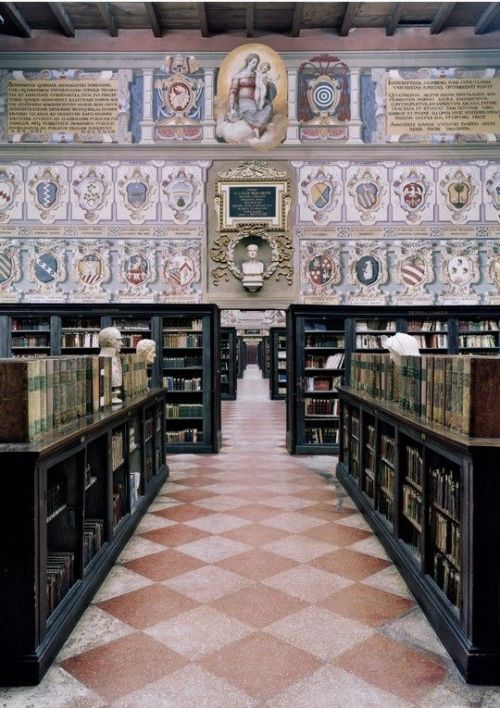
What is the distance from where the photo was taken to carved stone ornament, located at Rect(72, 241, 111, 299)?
10453 mm

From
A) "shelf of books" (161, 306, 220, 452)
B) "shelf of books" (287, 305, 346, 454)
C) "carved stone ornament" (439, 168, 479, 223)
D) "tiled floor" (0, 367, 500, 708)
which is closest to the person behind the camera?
"tiled floor" (0, 367, 500, 708)

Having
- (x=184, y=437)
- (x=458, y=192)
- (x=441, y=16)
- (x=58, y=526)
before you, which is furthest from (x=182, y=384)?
(x=441, y=16)

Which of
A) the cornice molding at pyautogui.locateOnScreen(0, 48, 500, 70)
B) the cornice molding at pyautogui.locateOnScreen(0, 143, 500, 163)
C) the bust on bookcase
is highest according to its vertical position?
the cornice molding at pyautogui.locateOnScreen(0, 48, 500, 70)

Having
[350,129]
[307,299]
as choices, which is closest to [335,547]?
[307,299]

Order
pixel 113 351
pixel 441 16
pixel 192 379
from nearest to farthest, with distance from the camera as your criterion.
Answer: pixel 113 351
pixel 192 379
pixel 441 16

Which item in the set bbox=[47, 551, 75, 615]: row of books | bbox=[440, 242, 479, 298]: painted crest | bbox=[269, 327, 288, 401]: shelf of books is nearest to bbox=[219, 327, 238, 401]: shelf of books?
bbox=[269, 327, 288, 401]: shelf of books

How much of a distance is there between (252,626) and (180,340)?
6.69 metres

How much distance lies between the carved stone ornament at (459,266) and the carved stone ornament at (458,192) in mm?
493

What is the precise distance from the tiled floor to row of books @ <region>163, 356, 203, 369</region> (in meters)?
3.98

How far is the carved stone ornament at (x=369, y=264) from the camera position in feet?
34.2

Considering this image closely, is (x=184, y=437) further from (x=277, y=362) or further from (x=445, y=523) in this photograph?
(x=277, y=362)

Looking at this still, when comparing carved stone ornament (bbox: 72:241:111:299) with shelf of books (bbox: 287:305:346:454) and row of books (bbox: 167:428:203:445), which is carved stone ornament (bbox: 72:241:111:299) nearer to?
row of books (bbox: 167:428:203:445)

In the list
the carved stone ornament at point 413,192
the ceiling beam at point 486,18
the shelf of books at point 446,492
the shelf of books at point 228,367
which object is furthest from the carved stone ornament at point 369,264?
the shelf of books at point 228,367

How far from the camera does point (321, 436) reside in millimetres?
9203
